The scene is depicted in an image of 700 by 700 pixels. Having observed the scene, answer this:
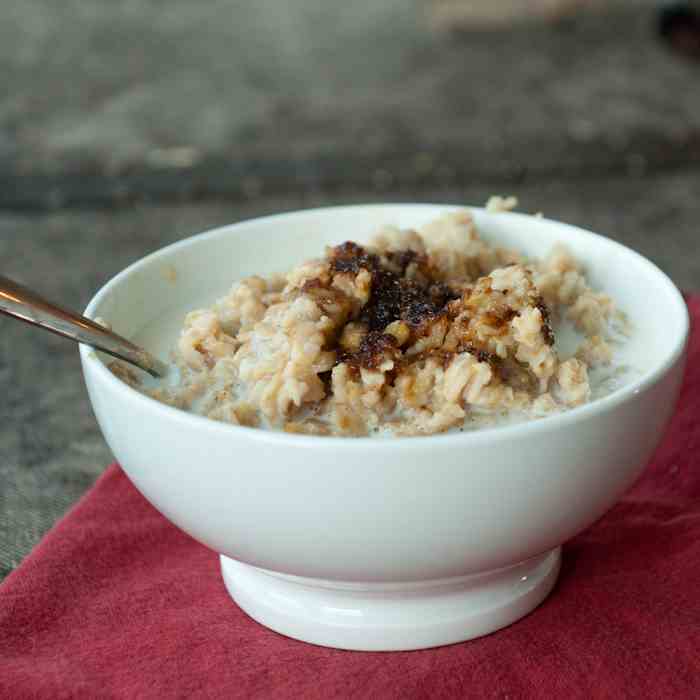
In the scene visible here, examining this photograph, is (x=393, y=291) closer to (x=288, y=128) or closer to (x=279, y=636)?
(x=279, y=636)

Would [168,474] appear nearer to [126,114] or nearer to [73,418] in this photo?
[73,418]

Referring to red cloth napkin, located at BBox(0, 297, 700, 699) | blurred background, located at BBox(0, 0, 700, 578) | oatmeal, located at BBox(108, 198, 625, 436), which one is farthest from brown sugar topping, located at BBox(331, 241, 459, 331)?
blurred background, located at BBox(0, 0, 700, 578)

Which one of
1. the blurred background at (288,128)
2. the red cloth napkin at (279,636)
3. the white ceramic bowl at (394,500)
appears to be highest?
the white ceramic bowl at (394,500)

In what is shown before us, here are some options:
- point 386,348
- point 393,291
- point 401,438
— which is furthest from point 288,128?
point 401,438

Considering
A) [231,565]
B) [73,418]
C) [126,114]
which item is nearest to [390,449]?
[231,565]

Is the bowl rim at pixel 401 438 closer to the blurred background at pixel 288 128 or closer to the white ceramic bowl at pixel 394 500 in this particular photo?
the white ceramic bowl at pixel 394 500

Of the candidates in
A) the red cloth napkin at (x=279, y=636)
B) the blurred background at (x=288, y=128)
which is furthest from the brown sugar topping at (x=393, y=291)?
the blurred background at (x=288, y=128)

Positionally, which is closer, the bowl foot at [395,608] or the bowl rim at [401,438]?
the bowl rim at [401,438]
